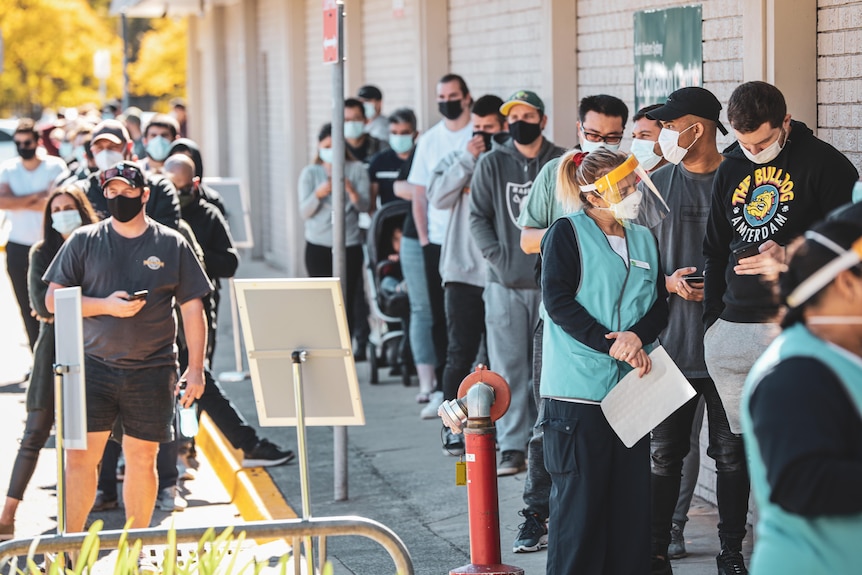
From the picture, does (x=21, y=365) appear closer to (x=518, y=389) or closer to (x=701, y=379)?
(x=518, y=389)

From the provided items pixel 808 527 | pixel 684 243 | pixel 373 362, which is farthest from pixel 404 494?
pixel 808 527

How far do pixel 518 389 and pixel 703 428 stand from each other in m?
1.18

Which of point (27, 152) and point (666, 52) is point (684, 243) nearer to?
point (666, 52)

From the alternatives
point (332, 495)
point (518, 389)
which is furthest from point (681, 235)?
point (332, 495)

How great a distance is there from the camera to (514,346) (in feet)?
25.8

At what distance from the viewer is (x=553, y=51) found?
9.19m

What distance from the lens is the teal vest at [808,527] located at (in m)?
2.96

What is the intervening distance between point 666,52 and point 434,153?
2.45 metres

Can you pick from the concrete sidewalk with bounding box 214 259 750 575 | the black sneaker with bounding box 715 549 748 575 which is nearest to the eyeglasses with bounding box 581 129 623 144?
the concrete sidewalk with bounding box 214 259 750 575

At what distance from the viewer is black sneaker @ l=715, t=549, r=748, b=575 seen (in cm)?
572

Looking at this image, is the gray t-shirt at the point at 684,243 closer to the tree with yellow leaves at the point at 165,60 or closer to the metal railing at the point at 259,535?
the metal railing at the point at 259,535

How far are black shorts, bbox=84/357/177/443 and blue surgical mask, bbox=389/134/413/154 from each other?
4807mm

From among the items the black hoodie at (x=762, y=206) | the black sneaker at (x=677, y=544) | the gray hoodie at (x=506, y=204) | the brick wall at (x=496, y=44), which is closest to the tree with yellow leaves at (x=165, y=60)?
the brick wall at (x=496, y=44)

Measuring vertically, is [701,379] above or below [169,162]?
below
